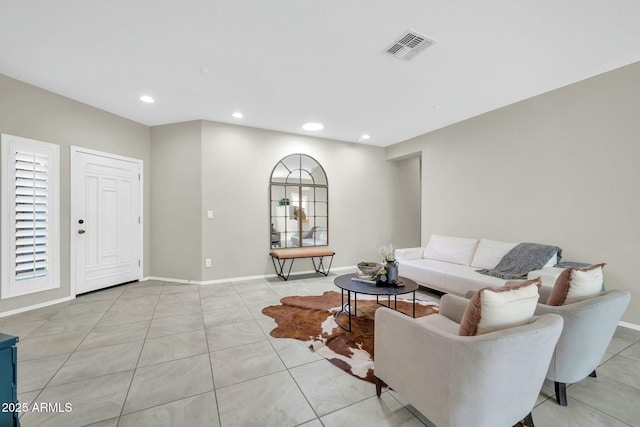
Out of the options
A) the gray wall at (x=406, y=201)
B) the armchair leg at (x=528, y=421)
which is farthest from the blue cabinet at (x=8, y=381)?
the gray wall at (x=406, y=201)

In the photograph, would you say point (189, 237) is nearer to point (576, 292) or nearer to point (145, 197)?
point (145, 197)

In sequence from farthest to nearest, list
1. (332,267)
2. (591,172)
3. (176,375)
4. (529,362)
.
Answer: (332,267) < (591,172) < (176,375) < (529,362)

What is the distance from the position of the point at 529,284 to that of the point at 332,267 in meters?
4.17

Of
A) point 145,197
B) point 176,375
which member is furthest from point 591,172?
point 145,197

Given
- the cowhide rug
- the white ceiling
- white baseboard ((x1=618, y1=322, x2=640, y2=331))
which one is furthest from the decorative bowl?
white baseboard ((x1=618, y1=322, x2=640, y2=331))

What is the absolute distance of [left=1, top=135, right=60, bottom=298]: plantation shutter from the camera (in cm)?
295

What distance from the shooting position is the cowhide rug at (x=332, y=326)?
212 centimetres

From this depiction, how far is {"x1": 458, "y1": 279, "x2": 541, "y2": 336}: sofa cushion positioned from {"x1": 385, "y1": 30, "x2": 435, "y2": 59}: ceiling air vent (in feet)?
6.93

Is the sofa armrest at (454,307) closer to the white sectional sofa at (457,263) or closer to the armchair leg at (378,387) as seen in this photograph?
the armchair leg at (378,387)

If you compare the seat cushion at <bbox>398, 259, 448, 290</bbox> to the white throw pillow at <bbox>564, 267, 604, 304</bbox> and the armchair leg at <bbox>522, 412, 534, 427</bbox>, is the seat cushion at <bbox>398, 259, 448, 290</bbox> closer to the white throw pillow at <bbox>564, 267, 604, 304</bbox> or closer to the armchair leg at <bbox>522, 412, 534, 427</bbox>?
the white throw pillow at <bbox>564, 267, 604, 304</bbox>

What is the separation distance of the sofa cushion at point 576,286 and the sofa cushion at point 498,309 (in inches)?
23.4

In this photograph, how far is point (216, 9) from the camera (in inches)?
78.7

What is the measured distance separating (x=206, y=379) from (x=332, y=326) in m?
1.25

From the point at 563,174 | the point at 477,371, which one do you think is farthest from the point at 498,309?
the point at 563,174
